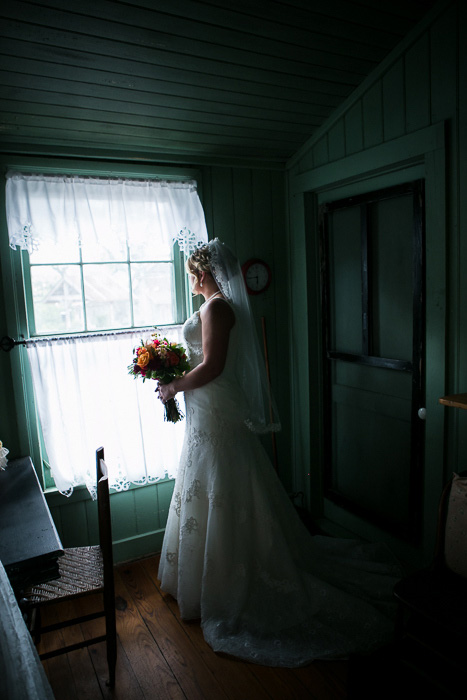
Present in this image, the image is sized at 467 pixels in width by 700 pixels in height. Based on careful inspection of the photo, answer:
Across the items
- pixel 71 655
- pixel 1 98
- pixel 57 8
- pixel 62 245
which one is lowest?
pixel 71 655

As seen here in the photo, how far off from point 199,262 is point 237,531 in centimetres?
141

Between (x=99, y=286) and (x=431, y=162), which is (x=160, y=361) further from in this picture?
(x=431, y=162)

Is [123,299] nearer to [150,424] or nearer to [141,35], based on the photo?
[150,424]

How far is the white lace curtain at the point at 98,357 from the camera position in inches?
107

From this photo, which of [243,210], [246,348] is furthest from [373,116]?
[246,348]

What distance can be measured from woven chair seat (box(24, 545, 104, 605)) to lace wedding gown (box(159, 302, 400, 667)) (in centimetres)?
48

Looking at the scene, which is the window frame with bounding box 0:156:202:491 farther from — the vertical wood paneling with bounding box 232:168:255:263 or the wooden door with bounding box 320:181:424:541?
the wooden door with bounding box 320:181:424:541

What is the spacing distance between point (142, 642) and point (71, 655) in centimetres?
33

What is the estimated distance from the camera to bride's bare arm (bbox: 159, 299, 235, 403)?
2.59 m

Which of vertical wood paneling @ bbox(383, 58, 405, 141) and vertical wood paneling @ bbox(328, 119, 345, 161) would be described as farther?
vertical wood paneling @ bbox(328, 119, 345, 161)

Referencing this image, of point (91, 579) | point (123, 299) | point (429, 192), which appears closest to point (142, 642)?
point (91, 579)

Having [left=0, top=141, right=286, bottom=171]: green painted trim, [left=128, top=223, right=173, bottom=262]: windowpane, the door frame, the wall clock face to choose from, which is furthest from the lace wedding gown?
[left=0, top=141, right=286, bottom=171]: green painted trim

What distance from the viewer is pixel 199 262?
2.68 metres

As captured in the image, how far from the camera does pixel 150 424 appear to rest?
314cm
